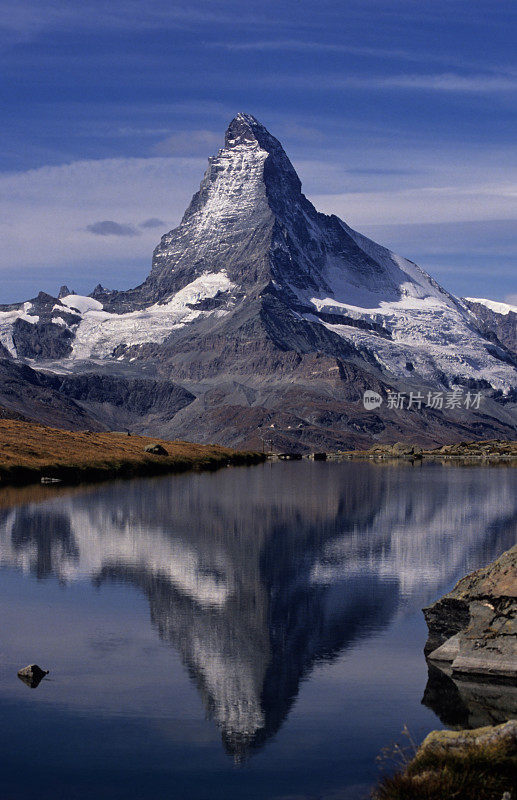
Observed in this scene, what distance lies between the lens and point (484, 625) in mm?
37281

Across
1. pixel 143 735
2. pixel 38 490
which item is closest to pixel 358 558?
pixel 143 735

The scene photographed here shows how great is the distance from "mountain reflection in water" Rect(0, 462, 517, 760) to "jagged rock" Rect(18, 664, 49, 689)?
220 inches

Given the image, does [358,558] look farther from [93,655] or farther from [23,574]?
[93,655]

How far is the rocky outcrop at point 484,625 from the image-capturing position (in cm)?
3641

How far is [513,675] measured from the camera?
3575cm

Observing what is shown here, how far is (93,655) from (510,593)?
1643cm

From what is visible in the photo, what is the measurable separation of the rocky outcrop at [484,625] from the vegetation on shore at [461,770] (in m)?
11.2

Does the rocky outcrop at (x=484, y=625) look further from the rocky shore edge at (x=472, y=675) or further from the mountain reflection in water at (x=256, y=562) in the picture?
the mountain reflection in water at (x=256, y=562)

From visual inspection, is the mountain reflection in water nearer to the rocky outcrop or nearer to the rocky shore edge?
the rocky shore edge

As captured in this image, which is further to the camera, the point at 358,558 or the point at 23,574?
the point at 358,558

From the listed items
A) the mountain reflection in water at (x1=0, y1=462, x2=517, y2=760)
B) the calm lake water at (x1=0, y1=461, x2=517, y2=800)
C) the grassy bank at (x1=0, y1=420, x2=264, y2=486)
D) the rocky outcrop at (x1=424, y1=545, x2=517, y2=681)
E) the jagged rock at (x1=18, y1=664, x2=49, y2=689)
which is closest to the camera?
the calm lake water at (x1=0, y1=461, x2=517, y2=800)

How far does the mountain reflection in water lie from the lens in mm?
40312

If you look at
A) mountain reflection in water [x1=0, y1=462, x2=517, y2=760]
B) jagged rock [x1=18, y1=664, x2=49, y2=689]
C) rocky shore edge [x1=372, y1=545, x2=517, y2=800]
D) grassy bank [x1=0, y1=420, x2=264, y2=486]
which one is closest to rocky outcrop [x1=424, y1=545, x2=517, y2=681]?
rocky shore edge [x1=372, y1=545, x2=517, y2=800]

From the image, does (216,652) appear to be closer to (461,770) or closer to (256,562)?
(461,770)
